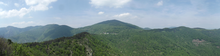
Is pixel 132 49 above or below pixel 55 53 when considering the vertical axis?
below

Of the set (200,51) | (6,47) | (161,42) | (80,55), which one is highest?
(6,47)

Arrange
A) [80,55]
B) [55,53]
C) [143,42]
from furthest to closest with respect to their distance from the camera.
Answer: [143,42]
[80,55]
[55,53]

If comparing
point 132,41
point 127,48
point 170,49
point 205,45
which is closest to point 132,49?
point 127,48

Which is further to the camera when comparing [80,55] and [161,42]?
[161,42]

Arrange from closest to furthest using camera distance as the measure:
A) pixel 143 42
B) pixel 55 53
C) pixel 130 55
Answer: pixel 55 53
pixel 130 55
pixel 143 42

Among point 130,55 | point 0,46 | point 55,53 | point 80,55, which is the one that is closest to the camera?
point 0,46

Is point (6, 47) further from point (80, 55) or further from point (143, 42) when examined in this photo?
point (143, 42)

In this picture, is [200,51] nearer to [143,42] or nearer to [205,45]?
[205,45]

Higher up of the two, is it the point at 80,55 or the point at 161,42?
the point at 80,55

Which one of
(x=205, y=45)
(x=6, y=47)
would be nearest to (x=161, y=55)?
(x=205, y=45)
